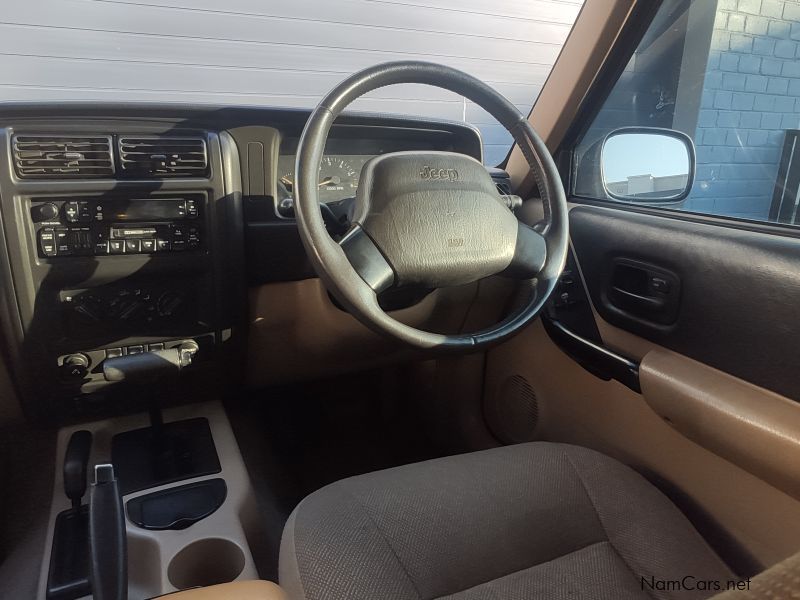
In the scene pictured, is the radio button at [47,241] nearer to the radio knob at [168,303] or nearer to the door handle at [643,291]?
the radio knob at [168,303]

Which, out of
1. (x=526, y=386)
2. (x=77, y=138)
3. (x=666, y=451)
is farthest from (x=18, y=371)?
(x=666, y=451)

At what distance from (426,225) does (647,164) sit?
84 cm

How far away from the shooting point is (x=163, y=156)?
1.20 meters

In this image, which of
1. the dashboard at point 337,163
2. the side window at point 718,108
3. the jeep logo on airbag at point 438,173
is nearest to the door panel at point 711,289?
the side window at point 718,108

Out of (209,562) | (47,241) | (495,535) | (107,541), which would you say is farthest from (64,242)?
(495,535)

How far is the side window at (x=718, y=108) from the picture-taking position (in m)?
1.26

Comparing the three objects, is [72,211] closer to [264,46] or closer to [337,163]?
[337,163]

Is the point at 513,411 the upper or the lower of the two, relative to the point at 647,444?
lower

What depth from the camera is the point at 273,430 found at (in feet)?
6.24

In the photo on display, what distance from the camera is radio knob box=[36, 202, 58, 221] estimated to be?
3.67ft

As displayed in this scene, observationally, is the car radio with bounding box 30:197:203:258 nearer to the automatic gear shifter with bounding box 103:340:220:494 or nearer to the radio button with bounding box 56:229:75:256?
the radio button with bounding box 56:229:75:256

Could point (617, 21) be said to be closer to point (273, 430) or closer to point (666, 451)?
point (666, 451)

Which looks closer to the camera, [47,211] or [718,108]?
[47,211]

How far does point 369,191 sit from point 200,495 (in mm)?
→ 746
